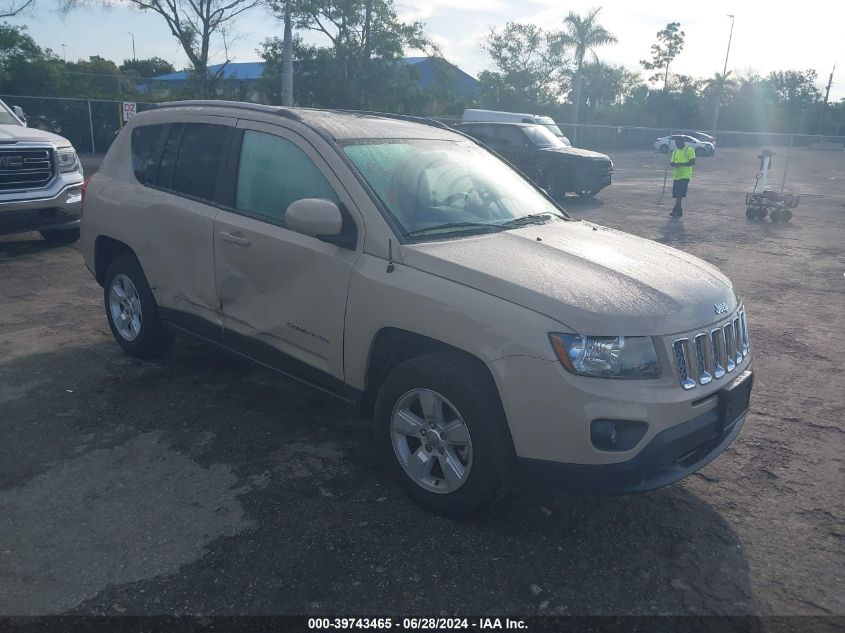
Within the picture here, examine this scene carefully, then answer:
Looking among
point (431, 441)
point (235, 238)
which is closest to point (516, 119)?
point (235, 238)

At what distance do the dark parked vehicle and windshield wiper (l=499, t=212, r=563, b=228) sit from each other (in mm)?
12644

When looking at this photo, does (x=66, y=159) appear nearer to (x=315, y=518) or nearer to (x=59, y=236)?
(x=59, y=236)

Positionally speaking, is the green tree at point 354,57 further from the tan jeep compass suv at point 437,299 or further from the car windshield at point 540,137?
the tan jeep compass suv at point 437,299

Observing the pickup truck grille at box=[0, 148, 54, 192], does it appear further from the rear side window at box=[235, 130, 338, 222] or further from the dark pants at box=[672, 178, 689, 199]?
the dark pants at box=[672, 178, 689, 199]

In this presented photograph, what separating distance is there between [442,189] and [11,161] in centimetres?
696

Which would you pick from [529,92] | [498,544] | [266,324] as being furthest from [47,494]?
[529,92]

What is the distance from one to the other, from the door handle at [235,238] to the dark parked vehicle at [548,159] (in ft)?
43.5

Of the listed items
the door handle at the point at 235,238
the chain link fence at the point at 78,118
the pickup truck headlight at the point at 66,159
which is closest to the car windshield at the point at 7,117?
the pickup truck headlight at the point at 66,159

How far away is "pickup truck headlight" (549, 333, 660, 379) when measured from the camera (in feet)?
9.64

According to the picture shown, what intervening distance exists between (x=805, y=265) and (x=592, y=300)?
8570 millimetres

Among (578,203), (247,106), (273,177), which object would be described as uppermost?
(247,106)

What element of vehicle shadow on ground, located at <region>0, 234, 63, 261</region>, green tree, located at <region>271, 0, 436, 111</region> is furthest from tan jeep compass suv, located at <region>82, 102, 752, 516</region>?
green tree, located at <region>271, 0, 436, 111</region>

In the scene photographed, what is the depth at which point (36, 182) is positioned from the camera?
895 cm

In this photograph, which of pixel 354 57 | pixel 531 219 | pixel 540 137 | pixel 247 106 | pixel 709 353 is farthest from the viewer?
pixel 354 57
